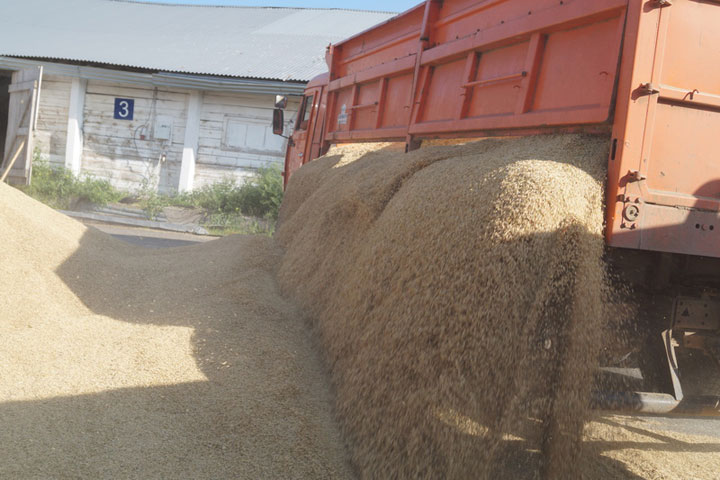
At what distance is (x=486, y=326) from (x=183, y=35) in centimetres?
1898

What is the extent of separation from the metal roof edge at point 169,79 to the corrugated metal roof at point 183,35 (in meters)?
0.28

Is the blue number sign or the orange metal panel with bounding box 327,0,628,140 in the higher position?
the blue number sign

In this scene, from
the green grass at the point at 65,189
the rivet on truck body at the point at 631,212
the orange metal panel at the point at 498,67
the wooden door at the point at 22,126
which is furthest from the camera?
the green grass at the point at 65,189

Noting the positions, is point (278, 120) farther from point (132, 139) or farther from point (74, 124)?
point (74, 124)

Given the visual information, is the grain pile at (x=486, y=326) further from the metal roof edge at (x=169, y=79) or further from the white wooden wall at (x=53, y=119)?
the white wooden wall at (x=53, y=119)

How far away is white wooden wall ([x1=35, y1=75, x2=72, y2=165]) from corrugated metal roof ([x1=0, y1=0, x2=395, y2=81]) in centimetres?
72

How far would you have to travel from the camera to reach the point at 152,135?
53.8 feet

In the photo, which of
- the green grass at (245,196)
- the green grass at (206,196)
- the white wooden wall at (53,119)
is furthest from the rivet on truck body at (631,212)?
the white wooden wall at (53,119)

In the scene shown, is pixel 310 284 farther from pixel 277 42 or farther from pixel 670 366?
pixel 277 42

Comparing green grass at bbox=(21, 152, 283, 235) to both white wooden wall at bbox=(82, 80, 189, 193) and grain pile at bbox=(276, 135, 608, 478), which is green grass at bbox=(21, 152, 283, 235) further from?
grain pile at bbox=(276, 135, 608, 478)

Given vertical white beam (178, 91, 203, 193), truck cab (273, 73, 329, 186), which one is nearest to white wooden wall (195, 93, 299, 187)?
vertical white beam (178, 91, 203, 193)

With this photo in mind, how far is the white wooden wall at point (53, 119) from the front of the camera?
16.8 m

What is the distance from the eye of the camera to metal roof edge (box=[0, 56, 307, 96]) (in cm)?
1526

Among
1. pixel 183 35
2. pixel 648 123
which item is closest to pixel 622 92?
pixel 648 123
